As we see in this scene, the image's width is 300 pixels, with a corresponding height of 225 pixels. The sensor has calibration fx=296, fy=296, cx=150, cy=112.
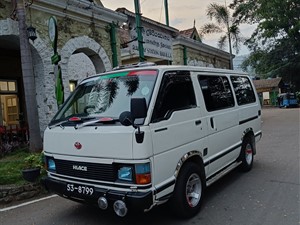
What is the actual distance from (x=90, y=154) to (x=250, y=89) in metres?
4.41

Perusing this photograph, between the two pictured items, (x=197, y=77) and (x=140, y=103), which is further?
(x=197, y=77)

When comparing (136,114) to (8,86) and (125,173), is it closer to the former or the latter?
(125,173)

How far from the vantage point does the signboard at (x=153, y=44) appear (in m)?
11.3

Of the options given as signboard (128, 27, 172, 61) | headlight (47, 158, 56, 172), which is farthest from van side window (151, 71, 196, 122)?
signboard (128, 27, 172, 61)

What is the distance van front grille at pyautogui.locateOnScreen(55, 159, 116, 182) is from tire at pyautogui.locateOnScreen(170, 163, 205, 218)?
92 centimetres

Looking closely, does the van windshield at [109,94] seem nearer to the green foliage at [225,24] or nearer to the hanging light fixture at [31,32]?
the hanging light fixture at [31,32]

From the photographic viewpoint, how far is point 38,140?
7.32 m

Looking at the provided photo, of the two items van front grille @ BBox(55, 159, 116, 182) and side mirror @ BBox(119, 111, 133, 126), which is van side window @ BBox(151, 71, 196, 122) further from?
van front grille @ BBox(55, 159, 116, 182)

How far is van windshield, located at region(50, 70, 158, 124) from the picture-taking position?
3807 millimetres

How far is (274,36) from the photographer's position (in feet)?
104

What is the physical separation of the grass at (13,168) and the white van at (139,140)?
1.77 metres

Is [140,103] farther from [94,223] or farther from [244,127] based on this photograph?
[244,127]

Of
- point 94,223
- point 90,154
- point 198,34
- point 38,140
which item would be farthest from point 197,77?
point 198,34

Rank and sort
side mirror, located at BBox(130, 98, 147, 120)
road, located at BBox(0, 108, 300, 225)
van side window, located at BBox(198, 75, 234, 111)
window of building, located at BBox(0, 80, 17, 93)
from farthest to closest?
window of building, located at BBox(0, 80, 17, 93) → van side window, located at BBox(198, 75, 234, 111) → road, located at BBox(0, 108, 300, 225) → side mirror, located at BBox(130, 98, 147, 120)
